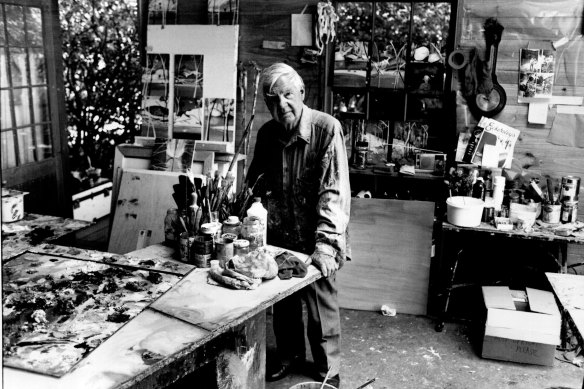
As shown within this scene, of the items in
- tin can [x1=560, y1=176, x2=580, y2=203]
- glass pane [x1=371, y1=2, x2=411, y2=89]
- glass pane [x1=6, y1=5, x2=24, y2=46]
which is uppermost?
glass pane [x1=6, y1=5, x2=24, y2=46]

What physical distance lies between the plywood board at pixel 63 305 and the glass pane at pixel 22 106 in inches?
85.5

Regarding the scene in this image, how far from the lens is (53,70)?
5.14m

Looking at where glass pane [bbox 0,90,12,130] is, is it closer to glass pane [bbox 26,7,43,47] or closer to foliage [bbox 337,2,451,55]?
glass pane [bbox 26,7,43,47]

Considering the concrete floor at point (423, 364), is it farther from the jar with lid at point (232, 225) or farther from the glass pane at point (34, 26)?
the glass pane at point (34, 26)

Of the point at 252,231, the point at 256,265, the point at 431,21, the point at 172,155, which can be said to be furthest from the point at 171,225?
the point at 431,21

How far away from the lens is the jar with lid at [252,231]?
10.3ft

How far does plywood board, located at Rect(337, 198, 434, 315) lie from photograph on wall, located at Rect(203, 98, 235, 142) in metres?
1.28

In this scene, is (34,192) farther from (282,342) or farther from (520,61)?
(520,61)

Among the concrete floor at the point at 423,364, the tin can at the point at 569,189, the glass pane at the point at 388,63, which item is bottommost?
the concrete floor at the point at 423,364

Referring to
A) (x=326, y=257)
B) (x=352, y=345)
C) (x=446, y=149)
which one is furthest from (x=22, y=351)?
(x=446, y=149)

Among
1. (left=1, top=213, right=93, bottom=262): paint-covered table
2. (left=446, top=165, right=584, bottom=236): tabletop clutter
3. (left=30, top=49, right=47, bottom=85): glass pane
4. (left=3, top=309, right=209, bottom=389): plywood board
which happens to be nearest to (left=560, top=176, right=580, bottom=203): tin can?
(left=446, top=165, right=584, bottom=236): tabletop clutter

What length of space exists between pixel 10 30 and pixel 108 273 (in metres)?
2.82

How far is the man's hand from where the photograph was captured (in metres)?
3.03

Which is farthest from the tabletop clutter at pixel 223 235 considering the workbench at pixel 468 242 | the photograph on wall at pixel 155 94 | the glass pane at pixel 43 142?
the glass pane at pixel 43 142
